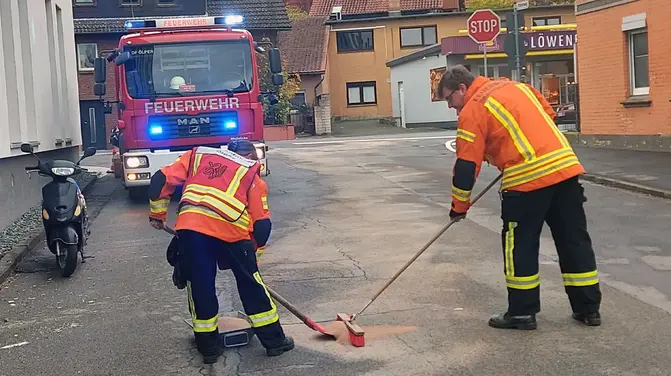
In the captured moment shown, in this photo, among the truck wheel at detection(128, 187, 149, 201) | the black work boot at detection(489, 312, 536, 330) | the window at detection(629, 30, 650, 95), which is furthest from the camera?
the window at detection(629, 30, 650, 95)

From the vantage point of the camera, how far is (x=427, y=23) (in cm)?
4984

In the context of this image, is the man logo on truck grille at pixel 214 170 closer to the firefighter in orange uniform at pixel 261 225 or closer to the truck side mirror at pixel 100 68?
the firefighter in orange uniform at pixel 261 225

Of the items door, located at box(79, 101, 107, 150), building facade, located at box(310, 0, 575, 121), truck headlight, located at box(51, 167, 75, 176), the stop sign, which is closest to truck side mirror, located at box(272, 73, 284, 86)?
the stop sign

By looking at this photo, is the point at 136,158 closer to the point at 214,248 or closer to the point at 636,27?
the point at 214,248

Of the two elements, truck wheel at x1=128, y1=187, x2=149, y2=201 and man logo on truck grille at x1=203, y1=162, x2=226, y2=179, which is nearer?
man logo on truck grille at x1=203, y1=162, x2=226, y2=179

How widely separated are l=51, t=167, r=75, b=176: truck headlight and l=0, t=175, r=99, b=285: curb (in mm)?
1067

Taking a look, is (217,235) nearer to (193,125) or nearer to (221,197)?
(221,197)

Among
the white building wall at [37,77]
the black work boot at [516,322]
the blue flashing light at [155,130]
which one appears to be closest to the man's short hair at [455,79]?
the black work boot at [516,322]

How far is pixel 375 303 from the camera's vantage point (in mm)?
6949

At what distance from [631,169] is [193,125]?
7.72 meters

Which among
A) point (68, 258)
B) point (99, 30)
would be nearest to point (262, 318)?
point (68, 258)

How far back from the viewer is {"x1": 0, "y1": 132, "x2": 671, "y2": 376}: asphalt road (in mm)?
5441

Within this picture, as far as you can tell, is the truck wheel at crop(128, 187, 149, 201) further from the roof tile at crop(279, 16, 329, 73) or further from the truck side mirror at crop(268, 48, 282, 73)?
the roof tile at crop(279, 16, 329, 73)

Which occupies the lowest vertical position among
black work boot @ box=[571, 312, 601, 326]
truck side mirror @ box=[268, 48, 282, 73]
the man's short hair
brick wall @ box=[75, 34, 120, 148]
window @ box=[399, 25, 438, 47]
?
black work boot @ box=[571, 312, 601, 326]
